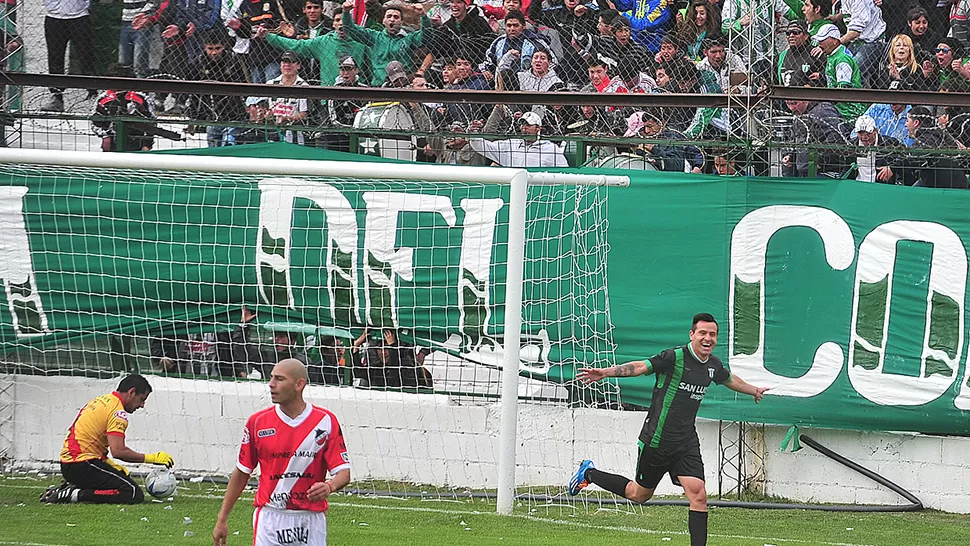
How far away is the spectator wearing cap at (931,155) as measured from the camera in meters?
10.2

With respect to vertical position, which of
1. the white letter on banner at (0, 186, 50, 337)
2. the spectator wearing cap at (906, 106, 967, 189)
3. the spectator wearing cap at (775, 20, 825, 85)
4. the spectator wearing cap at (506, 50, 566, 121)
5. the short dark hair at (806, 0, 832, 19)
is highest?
the short dark hair at (806, 0, 832, 19)

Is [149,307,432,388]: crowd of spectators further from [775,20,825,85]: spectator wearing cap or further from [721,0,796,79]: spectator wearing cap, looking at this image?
[775,20,825,85]: spectator wearing cap

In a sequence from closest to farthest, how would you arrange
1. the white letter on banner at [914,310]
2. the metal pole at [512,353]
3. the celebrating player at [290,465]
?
the celebrating player at [290,465] < the metal pole at [512,353] < the white letter on banner at [914,310]

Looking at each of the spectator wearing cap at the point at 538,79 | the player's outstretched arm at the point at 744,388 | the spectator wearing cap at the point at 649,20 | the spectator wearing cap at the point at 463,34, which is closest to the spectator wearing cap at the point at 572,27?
the spectator wearing cap at the point at 538,79

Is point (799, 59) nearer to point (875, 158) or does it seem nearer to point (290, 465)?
point (875, 158)

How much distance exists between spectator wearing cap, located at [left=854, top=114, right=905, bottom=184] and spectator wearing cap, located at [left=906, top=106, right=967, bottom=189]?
0.14m

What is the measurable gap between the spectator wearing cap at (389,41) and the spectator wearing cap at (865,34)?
3791mm

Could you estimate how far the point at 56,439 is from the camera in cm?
1084

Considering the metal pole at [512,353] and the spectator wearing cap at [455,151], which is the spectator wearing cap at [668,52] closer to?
the spectator wearing cap at [455,151]

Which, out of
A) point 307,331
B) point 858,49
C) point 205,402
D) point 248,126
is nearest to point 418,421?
point 307,331

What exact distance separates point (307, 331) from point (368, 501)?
1.72 meters

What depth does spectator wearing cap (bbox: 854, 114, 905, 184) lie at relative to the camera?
1038cm

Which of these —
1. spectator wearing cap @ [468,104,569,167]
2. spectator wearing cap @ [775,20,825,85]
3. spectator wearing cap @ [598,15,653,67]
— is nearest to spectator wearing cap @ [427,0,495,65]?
spectator wearing cap @ [468,104,569,167]

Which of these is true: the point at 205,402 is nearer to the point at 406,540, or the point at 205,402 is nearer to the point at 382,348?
the point at 382,348
